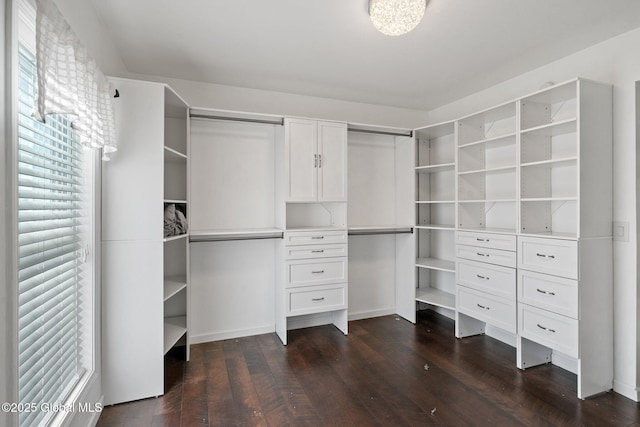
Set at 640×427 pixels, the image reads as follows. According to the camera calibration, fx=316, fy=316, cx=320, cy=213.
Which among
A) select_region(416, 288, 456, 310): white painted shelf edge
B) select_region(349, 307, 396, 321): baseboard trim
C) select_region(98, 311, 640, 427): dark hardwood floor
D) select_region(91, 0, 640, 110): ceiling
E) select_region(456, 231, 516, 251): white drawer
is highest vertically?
select_region(91, 0, 640, 110): ceiling

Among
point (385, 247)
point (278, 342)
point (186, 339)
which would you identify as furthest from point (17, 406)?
point (385, 247)

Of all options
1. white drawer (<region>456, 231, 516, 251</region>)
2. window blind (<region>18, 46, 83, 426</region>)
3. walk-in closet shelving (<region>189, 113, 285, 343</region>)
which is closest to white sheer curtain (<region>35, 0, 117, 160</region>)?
window blind (<region>18, 46, 83, 426</region>)

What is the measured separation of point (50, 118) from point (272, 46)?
153 centimetres

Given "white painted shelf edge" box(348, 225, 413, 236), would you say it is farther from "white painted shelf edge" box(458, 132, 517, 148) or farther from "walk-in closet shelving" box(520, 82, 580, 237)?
"walk-in closet shelving" box(520, 82, 580, 237)

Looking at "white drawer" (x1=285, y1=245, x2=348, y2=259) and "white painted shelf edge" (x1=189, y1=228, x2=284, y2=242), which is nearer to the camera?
"white painted shelf edge" (x1=189, y1=228, x2=284, y2=242)

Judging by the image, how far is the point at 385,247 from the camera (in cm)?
385

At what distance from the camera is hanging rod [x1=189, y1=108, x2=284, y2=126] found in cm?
283

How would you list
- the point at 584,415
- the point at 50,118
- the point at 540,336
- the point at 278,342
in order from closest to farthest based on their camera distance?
the point at 50,118
the point at 584,415
the point at 540,336
the point at 278,342

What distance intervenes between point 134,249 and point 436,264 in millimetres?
2940

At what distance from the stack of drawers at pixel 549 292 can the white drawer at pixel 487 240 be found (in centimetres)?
9

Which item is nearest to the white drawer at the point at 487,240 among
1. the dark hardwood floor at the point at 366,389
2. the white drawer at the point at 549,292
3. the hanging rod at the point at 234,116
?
the white drawer at the point at 549,292

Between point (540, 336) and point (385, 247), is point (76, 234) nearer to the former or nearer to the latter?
point (385, 247)

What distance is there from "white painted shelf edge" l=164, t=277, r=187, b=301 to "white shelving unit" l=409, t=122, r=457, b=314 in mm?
2418

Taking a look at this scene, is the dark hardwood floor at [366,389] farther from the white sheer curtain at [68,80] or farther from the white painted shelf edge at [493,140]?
the white painted shelf edge at [493,140]
